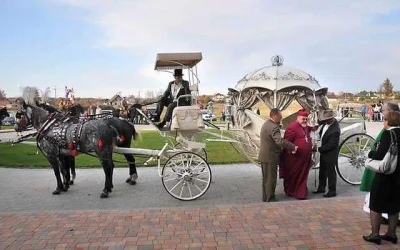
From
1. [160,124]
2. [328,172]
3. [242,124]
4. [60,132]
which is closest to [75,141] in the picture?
[60,132]

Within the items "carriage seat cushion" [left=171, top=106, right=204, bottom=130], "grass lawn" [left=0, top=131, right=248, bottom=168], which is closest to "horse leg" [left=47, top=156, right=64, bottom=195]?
"grass lawn" [left=0, top=131, right=248, bottom=168]

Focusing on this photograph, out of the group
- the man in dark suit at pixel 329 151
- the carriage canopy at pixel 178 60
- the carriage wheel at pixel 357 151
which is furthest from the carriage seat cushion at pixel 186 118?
the carriage wheel at pixel 357 151

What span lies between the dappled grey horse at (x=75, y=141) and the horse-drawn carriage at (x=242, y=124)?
158mm

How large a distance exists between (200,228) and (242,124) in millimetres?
3846

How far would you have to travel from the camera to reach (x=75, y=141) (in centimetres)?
759

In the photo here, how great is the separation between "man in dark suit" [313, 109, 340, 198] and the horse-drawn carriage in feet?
1.59

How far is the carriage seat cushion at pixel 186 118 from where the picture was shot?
7293 mm

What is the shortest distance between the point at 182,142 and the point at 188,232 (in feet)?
10.1

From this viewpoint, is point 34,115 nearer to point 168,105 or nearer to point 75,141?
point 75,141

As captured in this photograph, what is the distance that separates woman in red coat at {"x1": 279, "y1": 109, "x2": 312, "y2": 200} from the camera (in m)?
7.04

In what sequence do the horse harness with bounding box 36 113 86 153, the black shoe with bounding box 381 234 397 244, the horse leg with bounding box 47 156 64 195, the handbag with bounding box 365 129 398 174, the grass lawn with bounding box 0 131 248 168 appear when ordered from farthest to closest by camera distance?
the grass lawn with bounding box 0 131 248 168 → the horse leg with bounding box 47 156 64 195 → the horse harness with bounding box 36 113 86 153 → the black shoe with bounding box 381 234 397 244 → the handbag with bounding box 365 129 398 174

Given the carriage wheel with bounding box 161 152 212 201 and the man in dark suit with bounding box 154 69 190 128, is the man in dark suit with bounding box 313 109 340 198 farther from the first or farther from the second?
the man in dark suit with bounding box 154 69 190 128

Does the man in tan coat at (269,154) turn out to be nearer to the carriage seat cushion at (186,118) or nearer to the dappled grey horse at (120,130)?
the carriage seat cushion at (186,118)

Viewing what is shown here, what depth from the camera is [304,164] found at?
7051mm
